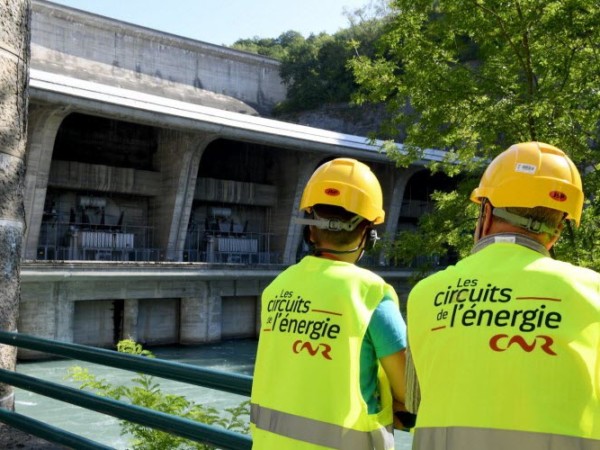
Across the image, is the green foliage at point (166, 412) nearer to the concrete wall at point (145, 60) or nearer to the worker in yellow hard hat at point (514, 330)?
the worker in yellow hard hat at point (514, 330)

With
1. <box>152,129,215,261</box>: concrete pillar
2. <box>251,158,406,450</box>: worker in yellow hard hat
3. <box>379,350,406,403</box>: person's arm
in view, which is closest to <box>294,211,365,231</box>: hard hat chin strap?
<box>251,158,406,450</box>: worker in yellow hard hat

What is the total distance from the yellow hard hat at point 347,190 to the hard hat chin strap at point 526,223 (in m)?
0.58

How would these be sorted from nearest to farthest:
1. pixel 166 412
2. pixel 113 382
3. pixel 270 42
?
1. pixel 166 412
2. pixel 113 382
3. pixel 270 42

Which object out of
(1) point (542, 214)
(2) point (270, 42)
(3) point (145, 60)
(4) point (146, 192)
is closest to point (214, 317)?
(4) point (146, 192)

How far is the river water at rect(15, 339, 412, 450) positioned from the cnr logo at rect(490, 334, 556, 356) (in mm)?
7213

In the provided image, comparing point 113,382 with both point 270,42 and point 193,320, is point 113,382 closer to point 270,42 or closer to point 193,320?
point 193,320

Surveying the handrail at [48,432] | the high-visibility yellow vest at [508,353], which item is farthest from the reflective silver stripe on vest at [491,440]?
the handrail at [48,432]

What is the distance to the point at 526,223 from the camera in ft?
5.88

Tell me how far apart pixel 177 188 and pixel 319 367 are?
30.4 meters

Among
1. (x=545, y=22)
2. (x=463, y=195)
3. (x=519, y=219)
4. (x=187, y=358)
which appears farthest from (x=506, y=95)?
(x=187, y=358)

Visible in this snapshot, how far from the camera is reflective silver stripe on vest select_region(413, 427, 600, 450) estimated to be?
152 centimetres

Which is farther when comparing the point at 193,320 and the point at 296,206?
the point at 296,206

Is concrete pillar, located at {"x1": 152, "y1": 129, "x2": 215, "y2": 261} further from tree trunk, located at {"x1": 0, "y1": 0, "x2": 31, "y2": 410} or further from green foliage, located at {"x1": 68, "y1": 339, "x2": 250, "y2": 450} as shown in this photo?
tree trunk, located at {"x1": 0, "y1": 0, "x2": 31, "y2": 410}

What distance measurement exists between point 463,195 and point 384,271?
2472 cm
